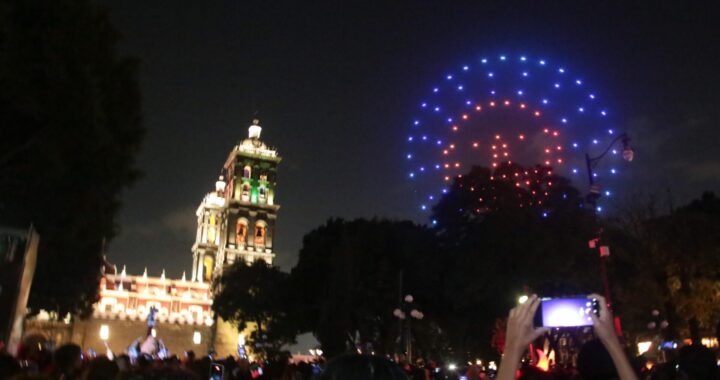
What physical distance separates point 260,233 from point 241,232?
3.18 meters

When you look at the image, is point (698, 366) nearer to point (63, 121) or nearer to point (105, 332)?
point (63, 121)

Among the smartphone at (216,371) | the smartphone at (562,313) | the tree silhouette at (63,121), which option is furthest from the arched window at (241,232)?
the smartphone at (562,313)

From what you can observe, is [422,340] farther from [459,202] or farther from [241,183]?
[241,183]

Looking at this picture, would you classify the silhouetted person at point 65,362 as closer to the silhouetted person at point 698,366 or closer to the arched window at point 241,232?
the silhouetted person at point 698,366

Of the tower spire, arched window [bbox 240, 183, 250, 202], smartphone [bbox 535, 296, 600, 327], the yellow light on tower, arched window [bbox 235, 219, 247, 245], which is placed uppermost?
the tower spire

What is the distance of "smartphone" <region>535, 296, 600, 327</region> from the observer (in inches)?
164

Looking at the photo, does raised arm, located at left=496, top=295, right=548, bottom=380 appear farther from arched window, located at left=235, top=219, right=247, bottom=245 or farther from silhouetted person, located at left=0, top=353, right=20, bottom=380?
arched window, located at left=235, top=219, right=247, bottom=245

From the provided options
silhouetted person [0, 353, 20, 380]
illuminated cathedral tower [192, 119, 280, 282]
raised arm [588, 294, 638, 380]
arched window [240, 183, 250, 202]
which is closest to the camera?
raised arm [588, 294, 638, 380]

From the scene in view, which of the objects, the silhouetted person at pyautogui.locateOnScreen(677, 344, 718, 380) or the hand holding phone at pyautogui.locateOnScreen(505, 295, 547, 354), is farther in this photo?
the silhouetted person at pyautogui.locateOnScreen(677, 344, 718, 380)

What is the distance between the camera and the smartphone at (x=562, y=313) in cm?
417

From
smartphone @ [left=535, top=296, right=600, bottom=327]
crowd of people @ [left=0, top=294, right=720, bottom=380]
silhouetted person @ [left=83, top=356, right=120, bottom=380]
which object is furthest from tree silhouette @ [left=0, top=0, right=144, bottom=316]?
smartphone @ [left=535, top=296, right=600, bottom=327]

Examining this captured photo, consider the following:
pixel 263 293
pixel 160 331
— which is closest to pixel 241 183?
pixel 160 331

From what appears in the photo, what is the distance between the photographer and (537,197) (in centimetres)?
3825

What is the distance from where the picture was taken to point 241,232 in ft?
339
